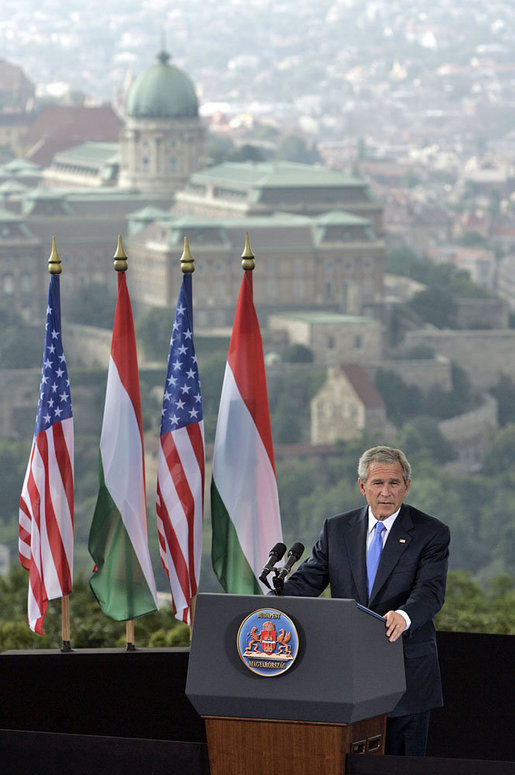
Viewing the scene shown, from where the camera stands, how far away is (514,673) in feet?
13.2

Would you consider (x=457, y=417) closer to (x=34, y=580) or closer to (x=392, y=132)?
(x=392, y=132)

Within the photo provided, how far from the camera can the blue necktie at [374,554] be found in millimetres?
3333

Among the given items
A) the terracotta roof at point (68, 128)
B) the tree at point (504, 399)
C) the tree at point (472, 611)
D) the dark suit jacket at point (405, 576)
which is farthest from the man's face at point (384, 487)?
the terracotta roof at point (68, 128)

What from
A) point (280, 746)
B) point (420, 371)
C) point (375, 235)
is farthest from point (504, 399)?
point (280, 746)

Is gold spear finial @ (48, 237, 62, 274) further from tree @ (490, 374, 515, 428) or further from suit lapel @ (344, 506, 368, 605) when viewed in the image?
tree @ (490, 374, 515, 428)

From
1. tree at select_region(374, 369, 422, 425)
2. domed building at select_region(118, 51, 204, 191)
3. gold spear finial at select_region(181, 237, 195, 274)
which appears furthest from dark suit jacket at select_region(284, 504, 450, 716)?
domed building at select_region(118, 51, 204, 191)

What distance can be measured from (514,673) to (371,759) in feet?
3.93

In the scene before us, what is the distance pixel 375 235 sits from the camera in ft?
232

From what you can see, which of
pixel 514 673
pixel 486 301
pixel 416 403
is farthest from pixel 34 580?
pixel 486 301

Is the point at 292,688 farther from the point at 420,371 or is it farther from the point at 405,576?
the point at 420,371

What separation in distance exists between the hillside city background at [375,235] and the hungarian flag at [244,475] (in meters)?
10.4

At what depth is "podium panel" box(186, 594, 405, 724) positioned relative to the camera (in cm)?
290

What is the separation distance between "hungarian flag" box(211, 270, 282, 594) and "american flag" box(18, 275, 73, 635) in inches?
16.6

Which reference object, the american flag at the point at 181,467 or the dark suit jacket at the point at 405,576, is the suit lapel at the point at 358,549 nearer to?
the dark suit jacket at the point at 405,576
